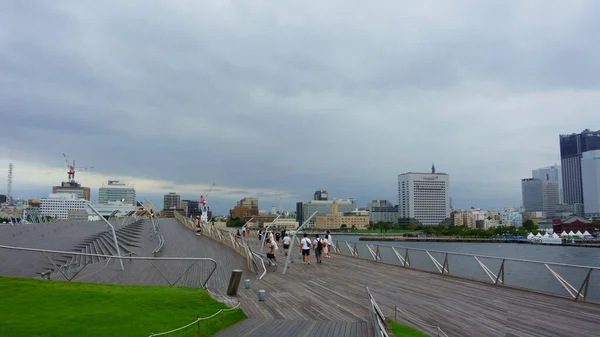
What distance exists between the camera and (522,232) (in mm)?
144375

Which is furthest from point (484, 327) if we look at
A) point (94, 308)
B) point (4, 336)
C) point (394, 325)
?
point (4, 336)

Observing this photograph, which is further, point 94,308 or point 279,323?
point 279,323

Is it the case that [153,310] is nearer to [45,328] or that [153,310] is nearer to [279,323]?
[45,328]

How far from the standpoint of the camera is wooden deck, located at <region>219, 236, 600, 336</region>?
9.09 m

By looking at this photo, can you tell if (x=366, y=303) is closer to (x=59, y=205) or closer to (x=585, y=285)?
(x=585, y=285)

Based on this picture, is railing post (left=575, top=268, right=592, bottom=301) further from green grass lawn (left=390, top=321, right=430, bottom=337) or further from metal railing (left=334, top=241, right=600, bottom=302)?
green grass lawn (left=390, top=321, right=430, bottom=337)

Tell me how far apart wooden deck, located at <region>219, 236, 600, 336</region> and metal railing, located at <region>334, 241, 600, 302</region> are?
1.49 feet

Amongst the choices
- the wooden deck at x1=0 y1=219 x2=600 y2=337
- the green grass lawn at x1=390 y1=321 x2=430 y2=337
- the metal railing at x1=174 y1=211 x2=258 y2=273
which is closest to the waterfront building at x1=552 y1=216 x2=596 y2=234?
the metal railing at x1=174 y1=211 x2=258 y2=273

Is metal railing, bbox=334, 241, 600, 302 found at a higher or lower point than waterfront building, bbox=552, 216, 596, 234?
higher

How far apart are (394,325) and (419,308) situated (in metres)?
2.33

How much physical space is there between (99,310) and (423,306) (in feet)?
26.5

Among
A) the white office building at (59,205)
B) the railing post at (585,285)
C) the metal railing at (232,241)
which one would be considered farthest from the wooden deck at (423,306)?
the white office building at (59,205)

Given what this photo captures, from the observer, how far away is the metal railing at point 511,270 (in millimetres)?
11742

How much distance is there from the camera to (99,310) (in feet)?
27.9
